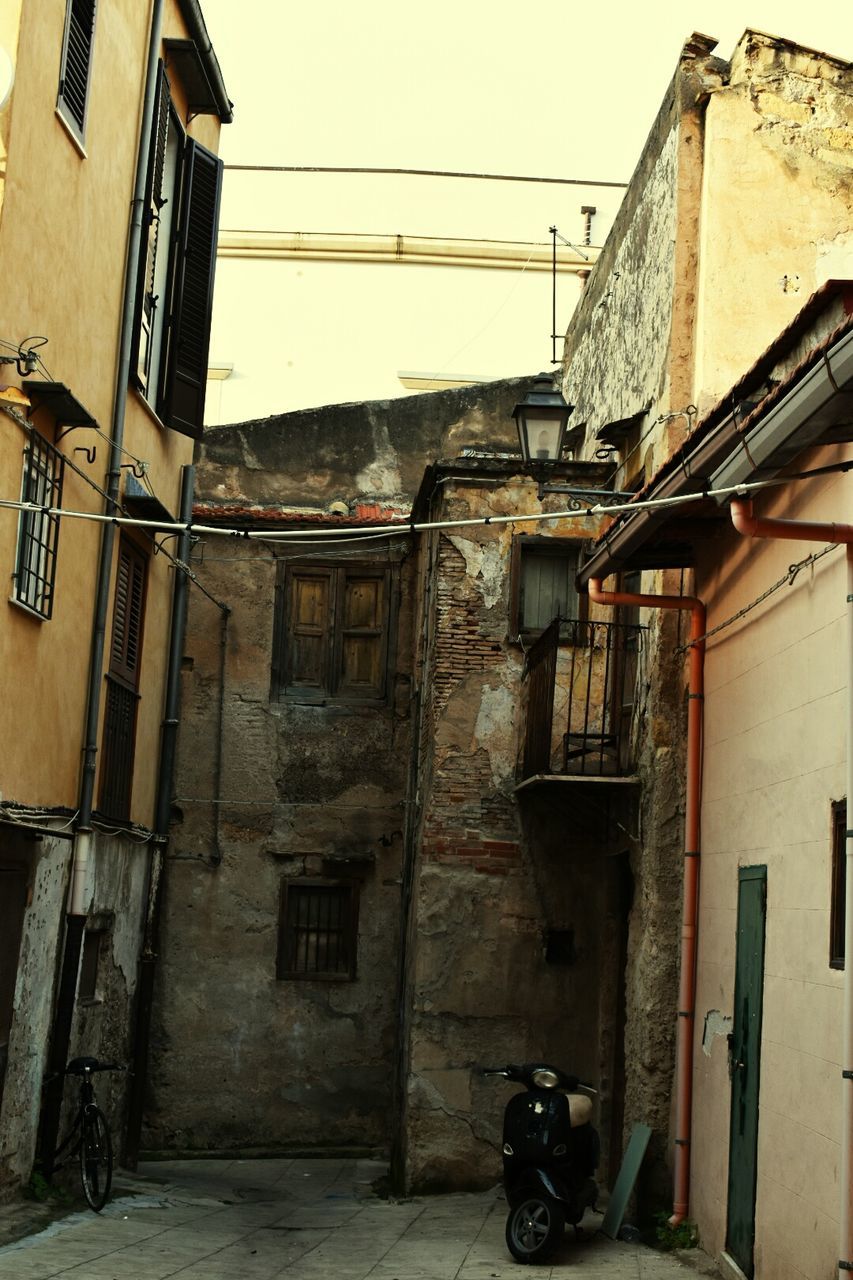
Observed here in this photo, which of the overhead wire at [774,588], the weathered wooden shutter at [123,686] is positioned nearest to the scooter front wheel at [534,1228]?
the overhead wire at [774,588]

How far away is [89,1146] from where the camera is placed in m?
10.5

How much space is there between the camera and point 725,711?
31.2ft

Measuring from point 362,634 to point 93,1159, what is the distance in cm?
662

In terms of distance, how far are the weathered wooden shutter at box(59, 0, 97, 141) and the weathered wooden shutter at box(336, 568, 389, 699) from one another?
6.32 meters

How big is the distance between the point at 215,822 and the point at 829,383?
398 inches

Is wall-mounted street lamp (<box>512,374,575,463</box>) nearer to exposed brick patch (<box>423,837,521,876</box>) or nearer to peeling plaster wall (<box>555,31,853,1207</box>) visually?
peeling plaster wall (<box>555,31,853,1207</box>)

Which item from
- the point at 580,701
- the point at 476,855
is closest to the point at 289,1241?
the point at 476,855

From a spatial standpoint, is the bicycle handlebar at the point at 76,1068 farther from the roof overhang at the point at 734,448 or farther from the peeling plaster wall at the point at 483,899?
the roof overhang at the point at 734,448

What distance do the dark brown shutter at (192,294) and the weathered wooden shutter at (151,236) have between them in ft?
0.82

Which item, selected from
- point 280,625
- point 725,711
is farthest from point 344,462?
point 725,711

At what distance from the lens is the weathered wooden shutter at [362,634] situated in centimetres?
1577

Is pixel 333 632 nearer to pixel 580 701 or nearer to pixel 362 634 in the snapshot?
pixel 362 634

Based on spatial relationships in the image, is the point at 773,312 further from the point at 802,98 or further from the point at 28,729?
the point at 28,729

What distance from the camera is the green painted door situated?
27.0 ft
